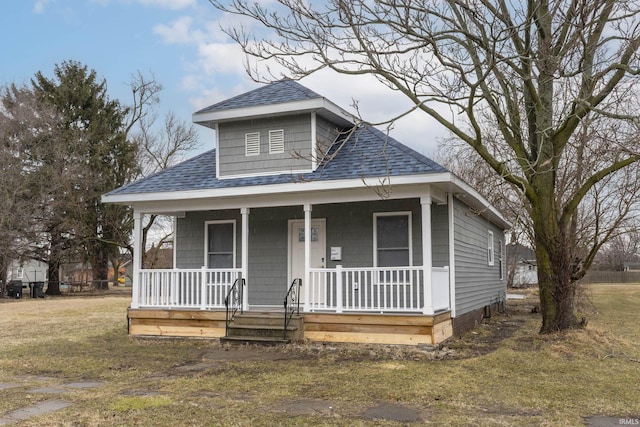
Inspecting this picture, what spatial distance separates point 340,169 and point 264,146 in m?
2.10

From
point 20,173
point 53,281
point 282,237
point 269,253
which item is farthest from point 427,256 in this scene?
point 53,281

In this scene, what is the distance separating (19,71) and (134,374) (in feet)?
102

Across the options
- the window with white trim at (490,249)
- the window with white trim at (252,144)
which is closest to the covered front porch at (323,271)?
the window with white trim at (252,144)

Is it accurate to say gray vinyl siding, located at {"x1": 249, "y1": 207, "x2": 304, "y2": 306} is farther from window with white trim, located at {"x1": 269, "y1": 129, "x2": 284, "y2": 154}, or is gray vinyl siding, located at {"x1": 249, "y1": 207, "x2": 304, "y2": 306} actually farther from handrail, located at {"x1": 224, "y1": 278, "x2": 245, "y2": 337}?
window with white trim, located at {"x1": 269, "y1": 129, "x2": 284, "y2": 154}

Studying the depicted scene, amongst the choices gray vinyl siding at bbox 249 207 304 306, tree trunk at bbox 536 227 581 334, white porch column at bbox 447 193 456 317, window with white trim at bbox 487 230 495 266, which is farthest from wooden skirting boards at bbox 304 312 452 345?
window with white trim at bbox 487 230 495 266

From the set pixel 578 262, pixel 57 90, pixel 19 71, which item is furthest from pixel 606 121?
pixel 19 71

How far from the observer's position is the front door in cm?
1259

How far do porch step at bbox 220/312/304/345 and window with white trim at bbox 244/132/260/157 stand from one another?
3492 millimetres

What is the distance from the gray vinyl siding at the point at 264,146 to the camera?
1234 cm

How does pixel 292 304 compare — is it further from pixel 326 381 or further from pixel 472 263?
pixel 472 263

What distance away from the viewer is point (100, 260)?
35094 mm

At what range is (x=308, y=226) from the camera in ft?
37.1

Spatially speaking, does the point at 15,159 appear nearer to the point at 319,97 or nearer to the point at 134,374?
the point at 319,97

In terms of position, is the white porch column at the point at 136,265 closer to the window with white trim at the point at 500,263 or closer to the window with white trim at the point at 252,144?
the window with white trim at the point at 252,144
